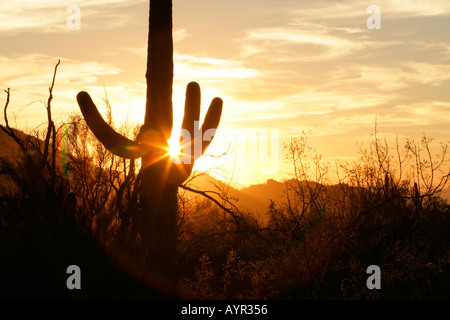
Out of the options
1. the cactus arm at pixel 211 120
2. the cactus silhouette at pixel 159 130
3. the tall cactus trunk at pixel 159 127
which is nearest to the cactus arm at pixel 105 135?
the cactus silhouette at pixel 159 130

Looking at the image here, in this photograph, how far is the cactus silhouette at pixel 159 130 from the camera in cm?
786

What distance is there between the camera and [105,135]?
7.89 m

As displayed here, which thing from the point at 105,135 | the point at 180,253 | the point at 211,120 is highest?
the point at 211,120

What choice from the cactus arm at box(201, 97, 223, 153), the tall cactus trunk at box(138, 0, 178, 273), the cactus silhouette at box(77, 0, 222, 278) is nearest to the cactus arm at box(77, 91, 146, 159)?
the cactus silhouette at box(77, 0, 222, 278)

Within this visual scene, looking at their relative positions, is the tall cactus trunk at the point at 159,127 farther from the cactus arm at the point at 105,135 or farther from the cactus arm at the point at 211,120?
the cactus arm at the point at 211,120

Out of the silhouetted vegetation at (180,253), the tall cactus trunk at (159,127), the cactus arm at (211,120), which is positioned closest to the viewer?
the silhouetted vegetation at (180,253)

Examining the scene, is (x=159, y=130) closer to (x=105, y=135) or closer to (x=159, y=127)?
(x=159, y=127)

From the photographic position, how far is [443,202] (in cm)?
1188

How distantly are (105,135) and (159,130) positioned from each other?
839mm

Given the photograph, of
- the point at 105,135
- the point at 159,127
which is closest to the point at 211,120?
the point at 159,127

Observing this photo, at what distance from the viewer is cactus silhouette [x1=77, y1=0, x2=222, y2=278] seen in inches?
310
